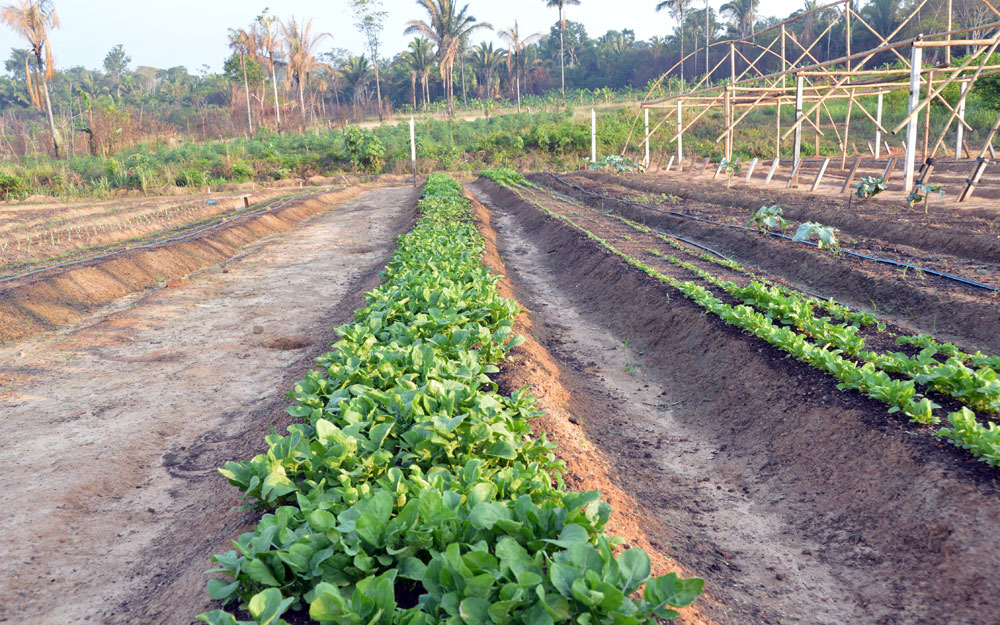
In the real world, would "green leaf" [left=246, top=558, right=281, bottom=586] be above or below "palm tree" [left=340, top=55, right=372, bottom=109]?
below

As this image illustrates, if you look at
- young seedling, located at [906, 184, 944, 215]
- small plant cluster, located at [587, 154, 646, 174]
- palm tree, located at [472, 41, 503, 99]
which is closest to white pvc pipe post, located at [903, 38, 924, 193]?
young seedling, located at [906, 184, 944, 215]

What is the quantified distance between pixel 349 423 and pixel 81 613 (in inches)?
58.8

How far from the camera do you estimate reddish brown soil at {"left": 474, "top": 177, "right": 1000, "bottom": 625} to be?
2.99 m

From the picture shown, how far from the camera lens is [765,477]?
418cm

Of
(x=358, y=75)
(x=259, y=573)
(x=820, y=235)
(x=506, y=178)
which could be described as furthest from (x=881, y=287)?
(x=358, y=75)

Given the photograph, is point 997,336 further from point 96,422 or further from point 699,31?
point 699,31

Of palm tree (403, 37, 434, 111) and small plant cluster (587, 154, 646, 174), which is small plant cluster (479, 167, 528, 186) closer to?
small plant cluster (587, 154, 646, 174)

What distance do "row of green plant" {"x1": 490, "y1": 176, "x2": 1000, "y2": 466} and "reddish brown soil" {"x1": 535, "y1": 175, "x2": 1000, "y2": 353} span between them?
175cm

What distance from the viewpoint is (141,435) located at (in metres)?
4.94

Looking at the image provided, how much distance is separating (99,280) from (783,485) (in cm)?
975

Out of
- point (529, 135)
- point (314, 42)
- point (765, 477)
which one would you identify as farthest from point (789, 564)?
point (314, 42)

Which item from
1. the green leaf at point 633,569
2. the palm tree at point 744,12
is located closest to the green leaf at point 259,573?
the green leaf at point 633,569

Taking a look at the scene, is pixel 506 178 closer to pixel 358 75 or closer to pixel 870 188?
pixel 870 188

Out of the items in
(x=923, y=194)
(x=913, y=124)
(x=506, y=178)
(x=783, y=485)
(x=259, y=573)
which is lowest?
(x=783, y=485)
